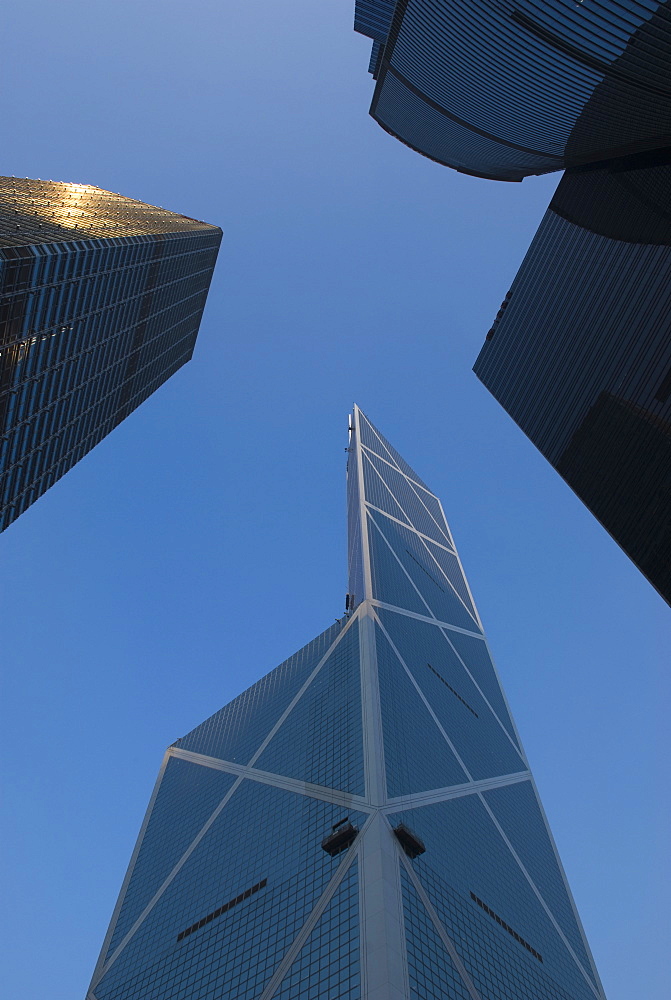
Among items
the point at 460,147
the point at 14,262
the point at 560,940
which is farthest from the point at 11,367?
the point at 460,147

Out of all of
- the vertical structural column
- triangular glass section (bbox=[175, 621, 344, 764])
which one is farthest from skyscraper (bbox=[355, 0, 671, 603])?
the vertical structural column

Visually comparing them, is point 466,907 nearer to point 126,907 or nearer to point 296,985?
point 296,985

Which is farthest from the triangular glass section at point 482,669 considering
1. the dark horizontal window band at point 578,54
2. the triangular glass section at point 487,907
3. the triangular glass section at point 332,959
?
the dark horizontal window band at point 578,54

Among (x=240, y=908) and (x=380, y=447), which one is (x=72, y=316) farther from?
(x=380, y=447)

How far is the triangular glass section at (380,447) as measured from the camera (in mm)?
165562

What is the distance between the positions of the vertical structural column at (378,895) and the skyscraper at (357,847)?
0.44 feet

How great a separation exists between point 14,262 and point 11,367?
9.90 meters

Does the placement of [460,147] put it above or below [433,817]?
above

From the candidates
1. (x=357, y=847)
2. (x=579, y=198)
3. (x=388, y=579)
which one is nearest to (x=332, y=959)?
(x=357, y=847)

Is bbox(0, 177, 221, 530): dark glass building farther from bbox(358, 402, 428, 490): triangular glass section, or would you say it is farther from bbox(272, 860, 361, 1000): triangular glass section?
bbox(358, 402, 428, 490): triangular glass section

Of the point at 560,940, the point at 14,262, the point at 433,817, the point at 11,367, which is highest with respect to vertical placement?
the point at 14,262

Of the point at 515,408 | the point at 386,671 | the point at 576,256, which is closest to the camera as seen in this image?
the point at 386,671

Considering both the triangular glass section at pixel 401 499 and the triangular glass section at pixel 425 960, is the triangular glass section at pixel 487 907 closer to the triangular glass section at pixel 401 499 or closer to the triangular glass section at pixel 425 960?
the triangular glass section at pixel 425 960

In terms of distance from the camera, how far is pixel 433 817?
5950 centimetres
